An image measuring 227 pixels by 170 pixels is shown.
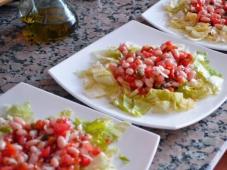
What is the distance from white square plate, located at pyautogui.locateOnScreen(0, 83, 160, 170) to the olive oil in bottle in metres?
0.27

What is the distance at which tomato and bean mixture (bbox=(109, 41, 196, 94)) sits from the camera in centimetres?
120

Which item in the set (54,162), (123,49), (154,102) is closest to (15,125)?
(54,162)

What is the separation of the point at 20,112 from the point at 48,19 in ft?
1.31

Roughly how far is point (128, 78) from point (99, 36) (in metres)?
0.30

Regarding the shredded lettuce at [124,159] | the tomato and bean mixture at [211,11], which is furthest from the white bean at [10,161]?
the tomato and bean mixture at [211,11]

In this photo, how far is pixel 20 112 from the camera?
1034 millimetres

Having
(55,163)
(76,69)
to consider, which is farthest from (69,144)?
(76,69)

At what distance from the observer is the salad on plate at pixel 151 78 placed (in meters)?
1.16

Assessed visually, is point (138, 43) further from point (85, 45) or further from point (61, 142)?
point (61, 142)

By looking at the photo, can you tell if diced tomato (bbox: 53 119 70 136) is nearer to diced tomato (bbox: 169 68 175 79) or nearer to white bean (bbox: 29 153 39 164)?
white bean (bbox: 29 153 39 164)

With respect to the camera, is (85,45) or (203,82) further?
(85,45)

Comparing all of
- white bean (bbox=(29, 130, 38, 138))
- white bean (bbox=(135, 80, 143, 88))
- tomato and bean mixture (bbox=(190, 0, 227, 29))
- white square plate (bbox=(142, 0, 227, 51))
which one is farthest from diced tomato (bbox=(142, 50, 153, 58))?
white bean (bbox=(29, 130, 38, 138))

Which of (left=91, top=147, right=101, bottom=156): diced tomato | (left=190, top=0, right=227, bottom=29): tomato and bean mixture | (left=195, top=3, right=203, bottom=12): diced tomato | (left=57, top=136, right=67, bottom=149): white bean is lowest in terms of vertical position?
(left=190, top=0, right=227, bottom=29): tomato and bean mixture

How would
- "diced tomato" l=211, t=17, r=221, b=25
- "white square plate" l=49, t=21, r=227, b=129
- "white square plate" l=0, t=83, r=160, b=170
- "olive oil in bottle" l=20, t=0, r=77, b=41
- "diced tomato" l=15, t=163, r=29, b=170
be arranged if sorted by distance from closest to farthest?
"diced tomato" l=15, t=163, r=29, b=170 → "white square plate" l=0, t=83, r=160, b=170 → "white square plate" l=49, t=21, r=227, b=129 → "olive oil in bottle" l=20, t=0, r=77, b=41 → "diced tomato" l=211, t=17, r=221, b=25
